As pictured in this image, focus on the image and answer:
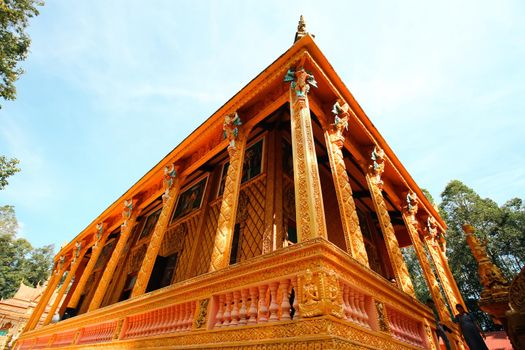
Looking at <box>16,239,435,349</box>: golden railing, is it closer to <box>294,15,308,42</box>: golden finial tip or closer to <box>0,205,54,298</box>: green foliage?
<box>294,15,308,42</box>: golden finial tip

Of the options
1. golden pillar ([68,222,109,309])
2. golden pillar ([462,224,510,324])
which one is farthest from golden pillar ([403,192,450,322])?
golden pillar ([68,222,109,309])

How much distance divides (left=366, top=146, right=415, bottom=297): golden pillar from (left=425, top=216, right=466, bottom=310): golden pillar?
374cm

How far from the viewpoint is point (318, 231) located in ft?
10.8

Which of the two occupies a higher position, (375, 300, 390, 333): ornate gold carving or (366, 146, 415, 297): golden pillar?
(366, 146, 415, 297): golden pillar

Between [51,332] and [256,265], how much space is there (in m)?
9.75

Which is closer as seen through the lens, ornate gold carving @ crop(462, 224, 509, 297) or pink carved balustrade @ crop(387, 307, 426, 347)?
pink carved balustrade @ crop(387, 307, 426, 347)

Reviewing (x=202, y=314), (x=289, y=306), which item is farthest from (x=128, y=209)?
(x=289, y=306)

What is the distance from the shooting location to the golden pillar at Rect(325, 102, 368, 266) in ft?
13.9

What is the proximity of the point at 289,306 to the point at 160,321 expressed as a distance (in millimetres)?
2828

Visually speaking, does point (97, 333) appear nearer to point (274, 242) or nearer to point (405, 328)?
point (274, 242)

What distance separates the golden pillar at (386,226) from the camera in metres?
5.20

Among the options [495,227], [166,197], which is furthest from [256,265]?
[495,227]

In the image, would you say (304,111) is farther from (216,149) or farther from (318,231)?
(216,149)

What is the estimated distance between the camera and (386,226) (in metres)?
5.96
